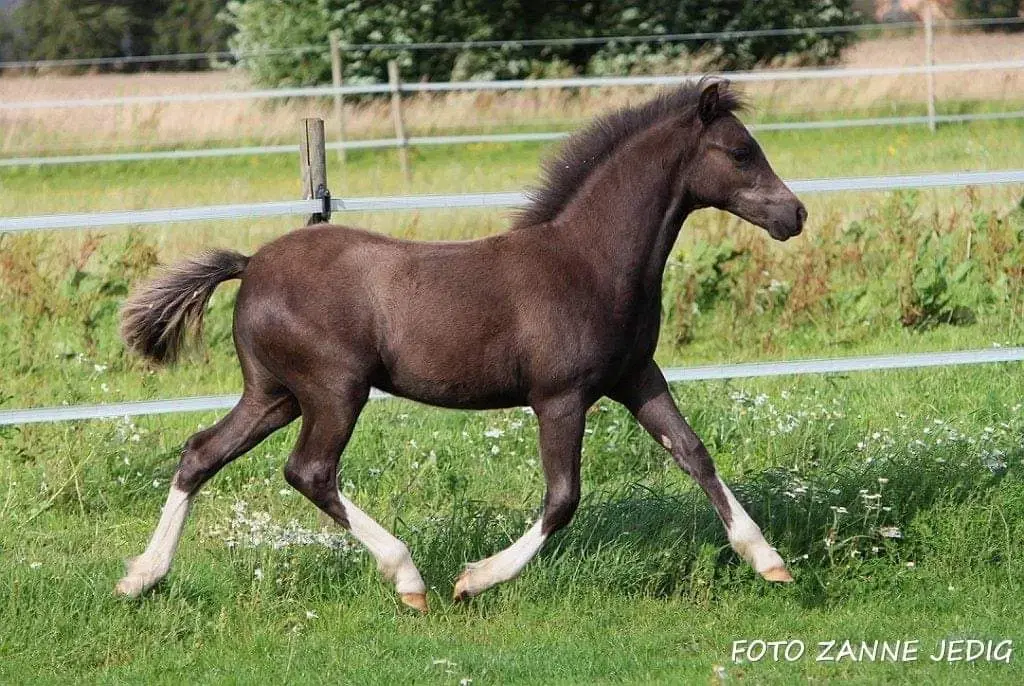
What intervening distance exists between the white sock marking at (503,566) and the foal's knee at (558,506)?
31mm

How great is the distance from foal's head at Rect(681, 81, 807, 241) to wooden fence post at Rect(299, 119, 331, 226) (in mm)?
1772

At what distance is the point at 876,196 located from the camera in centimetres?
1112

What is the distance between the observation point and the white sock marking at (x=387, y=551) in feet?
15.9

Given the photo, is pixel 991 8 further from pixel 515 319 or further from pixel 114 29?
pixel 515 319

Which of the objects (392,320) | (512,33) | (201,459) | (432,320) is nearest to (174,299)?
(201,459)

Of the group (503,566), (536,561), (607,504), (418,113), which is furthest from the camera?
(418,113)

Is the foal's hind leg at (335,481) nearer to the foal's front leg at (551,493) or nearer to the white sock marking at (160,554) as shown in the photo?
the foal's front leg at (551,493)

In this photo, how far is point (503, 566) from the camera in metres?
4.82

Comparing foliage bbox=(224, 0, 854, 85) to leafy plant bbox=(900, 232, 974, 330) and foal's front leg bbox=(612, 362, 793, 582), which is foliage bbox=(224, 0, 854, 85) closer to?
leafy plant bbox=(900, 232, 974, 330)

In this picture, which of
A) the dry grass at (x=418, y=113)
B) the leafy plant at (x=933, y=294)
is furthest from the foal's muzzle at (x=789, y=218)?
the dry grass at (x=418, y=113)

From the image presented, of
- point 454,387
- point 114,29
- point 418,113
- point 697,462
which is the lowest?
point 114,29

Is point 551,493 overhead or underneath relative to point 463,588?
overhead

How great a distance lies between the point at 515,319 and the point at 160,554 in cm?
149

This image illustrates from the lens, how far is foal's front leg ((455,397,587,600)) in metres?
4.83
